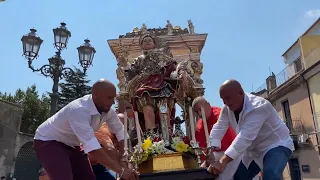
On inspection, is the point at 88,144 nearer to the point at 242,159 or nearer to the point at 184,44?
the point at 242,159

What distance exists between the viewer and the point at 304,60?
52.7 feet

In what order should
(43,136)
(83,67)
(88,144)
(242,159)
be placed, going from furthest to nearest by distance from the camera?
(83,67) < (242,159) < (43,136) < (88,144)

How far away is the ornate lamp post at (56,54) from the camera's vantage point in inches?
255

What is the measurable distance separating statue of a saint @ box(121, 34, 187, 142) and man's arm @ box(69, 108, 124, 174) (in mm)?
1932

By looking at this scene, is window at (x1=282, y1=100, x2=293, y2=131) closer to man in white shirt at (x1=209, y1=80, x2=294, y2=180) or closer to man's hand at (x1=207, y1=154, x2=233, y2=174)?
man in white shirt at (x1=209, y1=80, x2=294, y2=180)

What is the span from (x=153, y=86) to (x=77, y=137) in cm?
219

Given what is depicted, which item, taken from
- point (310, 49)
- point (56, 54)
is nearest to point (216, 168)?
point (56, 54)

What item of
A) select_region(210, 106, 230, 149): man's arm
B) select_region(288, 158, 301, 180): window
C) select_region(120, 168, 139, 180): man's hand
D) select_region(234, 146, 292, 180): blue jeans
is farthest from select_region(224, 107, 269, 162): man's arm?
select_region(288, 158, 301, 180): window

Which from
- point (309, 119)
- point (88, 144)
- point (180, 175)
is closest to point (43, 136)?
point (88, 144)

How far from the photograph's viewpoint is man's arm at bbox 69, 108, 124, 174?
225 cm

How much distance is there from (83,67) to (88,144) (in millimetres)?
4924

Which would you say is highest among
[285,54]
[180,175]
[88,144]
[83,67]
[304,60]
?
[285,54]

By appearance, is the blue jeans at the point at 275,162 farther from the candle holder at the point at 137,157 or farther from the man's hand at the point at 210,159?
the candle holder at the point at 137,157

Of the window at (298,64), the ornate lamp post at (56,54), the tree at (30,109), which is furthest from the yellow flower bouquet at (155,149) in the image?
the tree at (30,109)
